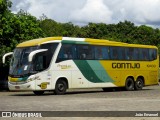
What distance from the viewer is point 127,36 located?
8881cm

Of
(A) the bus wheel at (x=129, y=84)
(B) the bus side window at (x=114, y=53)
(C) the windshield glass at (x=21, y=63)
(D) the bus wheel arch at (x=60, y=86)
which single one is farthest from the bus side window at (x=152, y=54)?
(C) the windshield glass at (x=21, y=63)

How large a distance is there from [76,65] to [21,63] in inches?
138

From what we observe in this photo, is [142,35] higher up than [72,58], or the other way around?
[142,35]

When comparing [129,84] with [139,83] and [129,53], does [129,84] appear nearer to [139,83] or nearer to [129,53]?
[139,83]

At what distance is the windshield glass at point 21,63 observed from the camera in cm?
2522

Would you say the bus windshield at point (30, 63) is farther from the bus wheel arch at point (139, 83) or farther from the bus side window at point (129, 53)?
the bus wheel arch at point (139, 83)

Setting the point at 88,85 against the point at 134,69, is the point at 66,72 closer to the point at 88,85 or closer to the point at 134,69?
the point at 88,85

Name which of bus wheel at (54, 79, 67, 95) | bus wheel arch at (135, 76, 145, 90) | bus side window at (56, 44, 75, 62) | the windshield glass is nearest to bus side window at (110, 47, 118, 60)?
bus wheel arch at (135, 76, 145, 90)

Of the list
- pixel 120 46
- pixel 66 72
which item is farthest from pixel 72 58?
pixel 120 46

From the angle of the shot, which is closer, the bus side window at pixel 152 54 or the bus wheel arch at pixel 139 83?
the bus wheel arch at pixel 139 83

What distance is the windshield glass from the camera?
25.2 metres

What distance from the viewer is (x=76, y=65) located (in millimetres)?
27125

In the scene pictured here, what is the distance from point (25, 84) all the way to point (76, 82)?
3597mm

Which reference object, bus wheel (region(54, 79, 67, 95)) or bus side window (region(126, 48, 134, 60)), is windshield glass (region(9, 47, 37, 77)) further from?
bus side window (region(126, 48, 134, 60))
